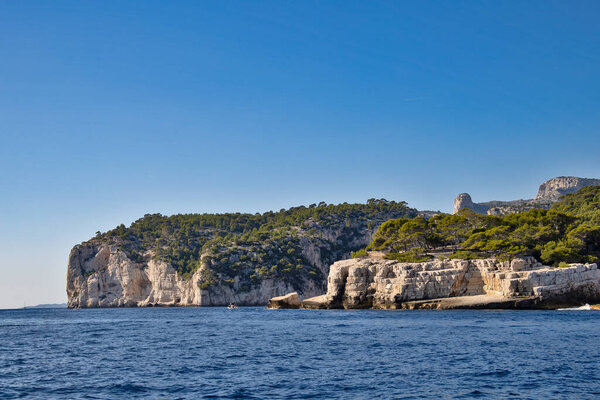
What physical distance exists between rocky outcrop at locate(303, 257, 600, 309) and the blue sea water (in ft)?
74.0

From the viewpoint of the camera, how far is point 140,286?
15100 cm

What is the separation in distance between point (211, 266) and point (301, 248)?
25.1m

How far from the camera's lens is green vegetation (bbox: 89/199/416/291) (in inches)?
5566

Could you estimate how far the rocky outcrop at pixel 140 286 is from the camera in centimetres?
13812

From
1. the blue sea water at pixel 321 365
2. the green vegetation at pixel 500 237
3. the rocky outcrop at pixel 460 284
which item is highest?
the green vegetation at pixel 500 237

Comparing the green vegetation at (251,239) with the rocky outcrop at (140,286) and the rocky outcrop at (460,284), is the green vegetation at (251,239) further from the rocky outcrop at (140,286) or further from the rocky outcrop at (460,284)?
the rocky outcrop at (460,284)

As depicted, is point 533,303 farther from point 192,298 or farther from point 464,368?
point 192,298

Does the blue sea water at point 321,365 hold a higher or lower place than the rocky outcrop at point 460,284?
lower

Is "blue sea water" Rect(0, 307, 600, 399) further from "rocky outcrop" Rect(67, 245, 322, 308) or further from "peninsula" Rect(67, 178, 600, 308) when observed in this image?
"rocky outcrop" Rect(67, 245, 322, 308)

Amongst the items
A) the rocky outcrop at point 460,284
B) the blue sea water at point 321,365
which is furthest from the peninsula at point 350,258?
the blue sea water at point 321,365

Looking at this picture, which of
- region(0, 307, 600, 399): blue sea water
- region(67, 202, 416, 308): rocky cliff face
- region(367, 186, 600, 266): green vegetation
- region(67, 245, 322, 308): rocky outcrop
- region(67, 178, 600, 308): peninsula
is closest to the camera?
region(0, 307, 600, 399): blue sea water

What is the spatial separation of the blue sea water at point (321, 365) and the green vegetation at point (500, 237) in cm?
3320

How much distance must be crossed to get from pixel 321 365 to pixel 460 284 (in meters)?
49.9

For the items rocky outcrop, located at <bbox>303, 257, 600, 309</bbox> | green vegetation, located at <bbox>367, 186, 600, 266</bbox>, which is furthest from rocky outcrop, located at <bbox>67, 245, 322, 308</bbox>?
rocky outcrop, located at <bbox>303, 257, 600, 309</bbox>
